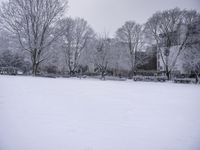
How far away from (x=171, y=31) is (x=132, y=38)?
9164 mm

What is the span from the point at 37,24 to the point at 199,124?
23998mm

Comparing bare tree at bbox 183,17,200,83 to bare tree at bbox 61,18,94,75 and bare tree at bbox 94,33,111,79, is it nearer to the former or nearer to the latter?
bare tree at bbox 94,33,111,79

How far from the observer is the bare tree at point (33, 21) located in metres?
22.8

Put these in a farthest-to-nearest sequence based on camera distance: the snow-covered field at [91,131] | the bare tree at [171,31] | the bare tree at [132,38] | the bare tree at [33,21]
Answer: the bare tree at [132,38], the bare tree at [171,31], the bare tree at [33,21], the snow-covered field at [91,131]

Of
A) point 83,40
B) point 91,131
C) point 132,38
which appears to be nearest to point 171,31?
point 132,38

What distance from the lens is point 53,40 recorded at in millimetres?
25734

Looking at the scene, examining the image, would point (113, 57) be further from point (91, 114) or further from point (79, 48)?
point (91, 114)

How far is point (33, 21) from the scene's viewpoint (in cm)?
2366

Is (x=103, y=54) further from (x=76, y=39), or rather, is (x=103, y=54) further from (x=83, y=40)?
(x=76, y=39)

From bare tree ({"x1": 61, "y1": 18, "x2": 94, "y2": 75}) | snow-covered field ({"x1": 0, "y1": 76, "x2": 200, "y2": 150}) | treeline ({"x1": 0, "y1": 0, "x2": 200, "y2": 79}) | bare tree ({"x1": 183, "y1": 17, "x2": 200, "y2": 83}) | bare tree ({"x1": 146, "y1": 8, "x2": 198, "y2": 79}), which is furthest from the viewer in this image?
bare tree ({"x1": 61, "y1": 18, "x2": 94, "y2": 75})

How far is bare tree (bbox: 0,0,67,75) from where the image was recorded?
2275 cm

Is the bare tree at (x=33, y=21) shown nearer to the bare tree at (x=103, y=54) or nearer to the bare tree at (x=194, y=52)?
the bare tree at (x=103, y=54)

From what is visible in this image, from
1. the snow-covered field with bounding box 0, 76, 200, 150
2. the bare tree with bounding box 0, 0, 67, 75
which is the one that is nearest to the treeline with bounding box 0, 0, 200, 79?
the bare tree with bounding box 0, 0, 67, 75

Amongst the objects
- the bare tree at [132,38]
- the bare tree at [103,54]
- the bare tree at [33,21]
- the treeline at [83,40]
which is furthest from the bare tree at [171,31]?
the bare tree at [33,21]
